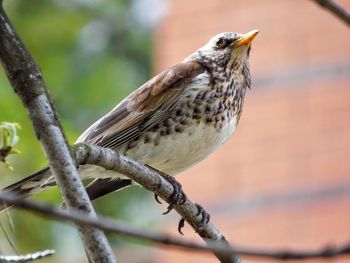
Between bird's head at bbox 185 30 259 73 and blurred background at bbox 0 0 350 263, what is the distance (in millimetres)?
2519

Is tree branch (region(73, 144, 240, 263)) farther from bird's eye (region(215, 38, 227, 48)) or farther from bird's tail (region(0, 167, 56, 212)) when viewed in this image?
bird's eye (region(215, 38, 227, 48))

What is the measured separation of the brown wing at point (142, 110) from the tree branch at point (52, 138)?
1.99m

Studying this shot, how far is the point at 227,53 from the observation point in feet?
15.9

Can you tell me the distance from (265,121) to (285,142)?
23 cm

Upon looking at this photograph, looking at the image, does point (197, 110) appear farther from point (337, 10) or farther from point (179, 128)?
point (337, 10)

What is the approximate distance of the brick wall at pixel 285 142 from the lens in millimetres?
7758

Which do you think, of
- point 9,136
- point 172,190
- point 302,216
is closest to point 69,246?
point 302,216

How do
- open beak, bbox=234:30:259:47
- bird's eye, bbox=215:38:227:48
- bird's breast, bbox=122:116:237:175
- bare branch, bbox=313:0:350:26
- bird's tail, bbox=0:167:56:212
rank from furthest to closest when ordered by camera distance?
bird's eye, bbox=215:38:227:48 < open beak, bbox=234:30:259:47 < bird's breast, bbox=122:116:237:175 < bird's tail, bbox=0:167:56:212 < bare branch, bbox=313:0:350:26

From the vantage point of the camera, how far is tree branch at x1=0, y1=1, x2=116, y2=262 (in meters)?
2.22

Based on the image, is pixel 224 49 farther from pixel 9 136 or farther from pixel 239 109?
pixel 9 136

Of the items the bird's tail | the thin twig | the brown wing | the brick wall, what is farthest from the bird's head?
the thin twig

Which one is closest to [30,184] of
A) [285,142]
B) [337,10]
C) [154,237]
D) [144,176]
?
[144,176]

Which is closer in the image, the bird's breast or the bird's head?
the bird's breast

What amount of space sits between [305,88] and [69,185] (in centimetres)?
583
